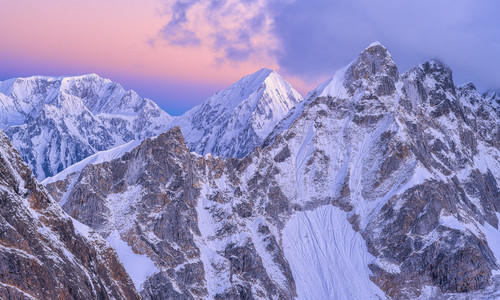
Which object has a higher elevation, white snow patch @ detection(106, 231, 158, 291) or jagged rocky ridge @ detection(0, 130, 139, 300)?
white snow patch @ detection(106, 231, 158, 291)

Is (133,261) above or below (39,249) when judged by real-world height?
above

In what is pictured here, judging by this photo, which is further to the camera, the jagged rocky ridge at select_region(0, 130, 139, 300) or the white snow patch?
the white snow patch

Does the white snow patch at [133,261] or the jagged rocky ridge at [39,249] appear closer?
the jagged rocky ridge at [39,249]

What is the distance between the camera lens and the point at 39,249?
313ft

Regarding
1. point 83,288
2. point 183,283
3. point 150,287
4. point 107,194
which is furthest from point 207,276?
point 83,288

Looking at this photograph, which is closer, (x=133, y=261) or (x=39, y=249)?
(x=39, y=249)

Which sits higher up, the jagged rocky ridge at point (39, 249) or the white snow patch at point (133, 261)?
the white snow patch at point (133, 261)

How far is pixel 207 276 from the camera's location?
7677 inches

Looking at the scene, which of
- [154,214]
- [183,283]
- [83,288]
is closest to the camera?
[83,288]

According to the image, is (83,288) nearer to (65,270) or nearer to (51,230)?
(65,270)

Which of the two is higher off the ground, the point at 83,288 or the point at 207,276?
the point at 207,276

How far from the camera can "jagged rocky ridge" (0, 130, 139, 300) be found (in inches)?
3511

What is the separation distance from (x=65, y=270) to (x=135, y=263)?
8291cm

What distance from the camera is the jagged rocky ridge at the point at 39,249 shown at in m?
89.2
